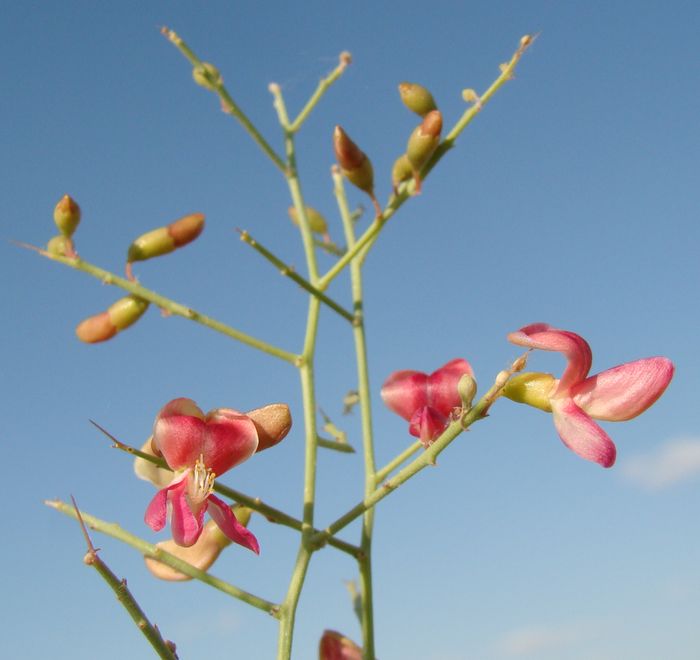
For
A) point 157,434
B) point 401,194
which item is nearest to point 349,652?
point 157,434

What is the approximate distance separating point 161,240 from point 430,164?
38 centimetres

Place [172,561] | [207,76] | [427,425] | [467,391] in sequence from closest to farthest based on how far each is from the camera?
1. [467,391]
2. [172,561]
3. [427,425]
4. [207,76]

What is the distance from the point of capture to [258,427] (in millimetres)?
837

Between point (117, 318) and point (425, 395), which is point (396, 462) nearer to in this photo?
point (425, 395)

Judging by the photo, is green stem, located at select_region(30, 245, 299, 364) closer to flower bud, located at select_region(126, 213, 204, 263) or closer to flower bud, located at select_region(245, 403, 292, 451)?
flower bud, located at select_region(126, 213, 204, 263)

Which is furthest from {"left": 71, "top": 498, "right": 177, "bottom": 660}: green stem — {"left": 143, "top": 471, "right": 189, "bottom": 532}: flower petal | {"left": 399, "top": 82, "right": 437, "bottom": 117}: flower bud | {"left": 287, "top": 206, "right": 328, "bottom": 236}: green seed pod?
{"left": 287, "top": 206, "right": 328, "bottom": 236}: green seed pod

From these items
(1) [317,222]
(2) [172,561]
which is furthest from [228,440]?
(1) [317,222]

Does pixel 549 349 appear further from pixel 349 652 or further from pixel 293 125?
pixel 293 125

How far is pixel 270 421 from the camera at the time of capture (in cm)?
83

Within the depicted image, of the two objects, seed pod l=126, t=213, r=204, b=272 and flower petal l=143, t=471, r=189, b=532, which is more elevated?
seed pod l=126, t=213, r=204, b=272

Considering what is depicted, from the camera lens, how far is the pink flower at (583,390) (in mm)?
837

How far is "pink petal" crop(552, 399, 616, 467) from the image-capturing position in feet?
2.67

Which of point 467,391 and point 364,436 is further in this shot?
point 364,436

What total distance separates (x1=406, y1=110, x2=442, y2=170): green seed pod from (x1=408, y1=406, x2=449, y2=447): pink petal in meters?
Answer: 0.33
